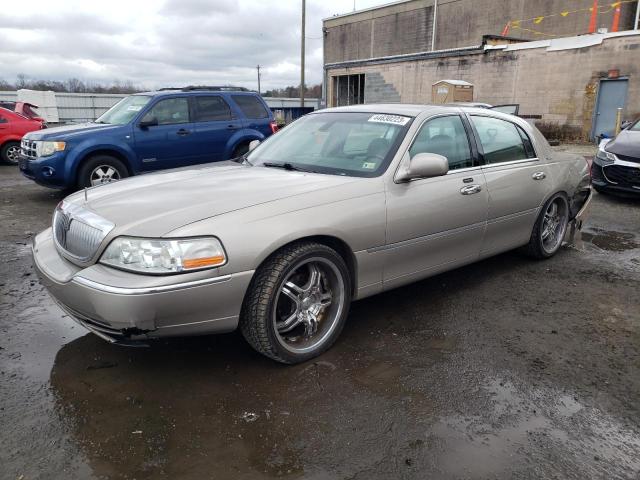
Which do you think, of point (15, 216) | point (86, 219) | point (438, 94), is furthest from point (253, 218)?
point (438, 94)

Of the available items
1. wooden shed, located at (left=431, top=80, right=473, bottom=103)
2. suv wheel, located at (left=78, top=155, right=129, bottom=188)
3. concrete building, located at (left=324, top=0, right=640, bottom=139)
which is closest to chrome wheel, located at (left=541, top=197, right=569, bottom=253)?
suv wheel, located at (left=78, top=155, right=129, bottom=188)

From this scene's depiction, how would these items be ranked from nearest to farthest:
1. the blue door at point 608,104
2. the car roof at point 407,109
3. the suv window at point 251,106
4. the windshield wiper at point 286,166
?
the windshield wiper at point 286,166, the car roof at point 407,109, the suv window at point 251,106, the blue door at point 608,104

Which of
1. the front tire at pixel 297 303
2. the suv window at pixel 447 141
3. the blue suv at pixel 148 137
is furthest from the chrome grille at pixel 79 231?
the blue suv at pixel 148 137

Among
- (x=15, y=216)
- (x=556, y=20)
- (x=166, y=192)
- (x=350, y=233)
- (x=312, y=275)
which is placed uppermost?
(x=556, y=20)

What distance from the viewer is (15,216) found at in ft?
24.6

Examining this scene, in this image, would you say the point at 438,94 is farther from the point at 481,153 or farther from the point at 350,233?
the point at 350,233

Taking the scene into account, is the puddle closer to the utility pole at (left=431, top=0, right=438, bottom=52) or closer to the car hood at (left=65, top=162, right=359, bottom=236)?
the car hood at (left=65, top=162, right=359, bottom=236)

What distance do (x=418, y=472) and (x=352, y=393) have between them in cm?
69

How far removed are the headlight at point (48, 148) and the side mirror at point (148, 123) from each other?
3.94ft

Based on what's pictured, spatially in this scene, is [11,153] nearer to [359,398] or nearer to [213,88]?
[213,88]

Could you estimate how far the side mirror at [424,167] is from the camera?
11.7 ft

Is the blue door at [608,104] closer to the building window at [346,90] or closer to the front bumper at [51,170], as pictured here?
the building window at [346,90]

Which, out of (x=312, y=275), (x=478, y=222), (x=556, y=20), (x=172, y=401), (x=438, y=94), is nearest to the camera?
(x=172, y=401)

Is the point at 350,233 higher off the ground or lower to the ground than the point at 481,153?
lower
